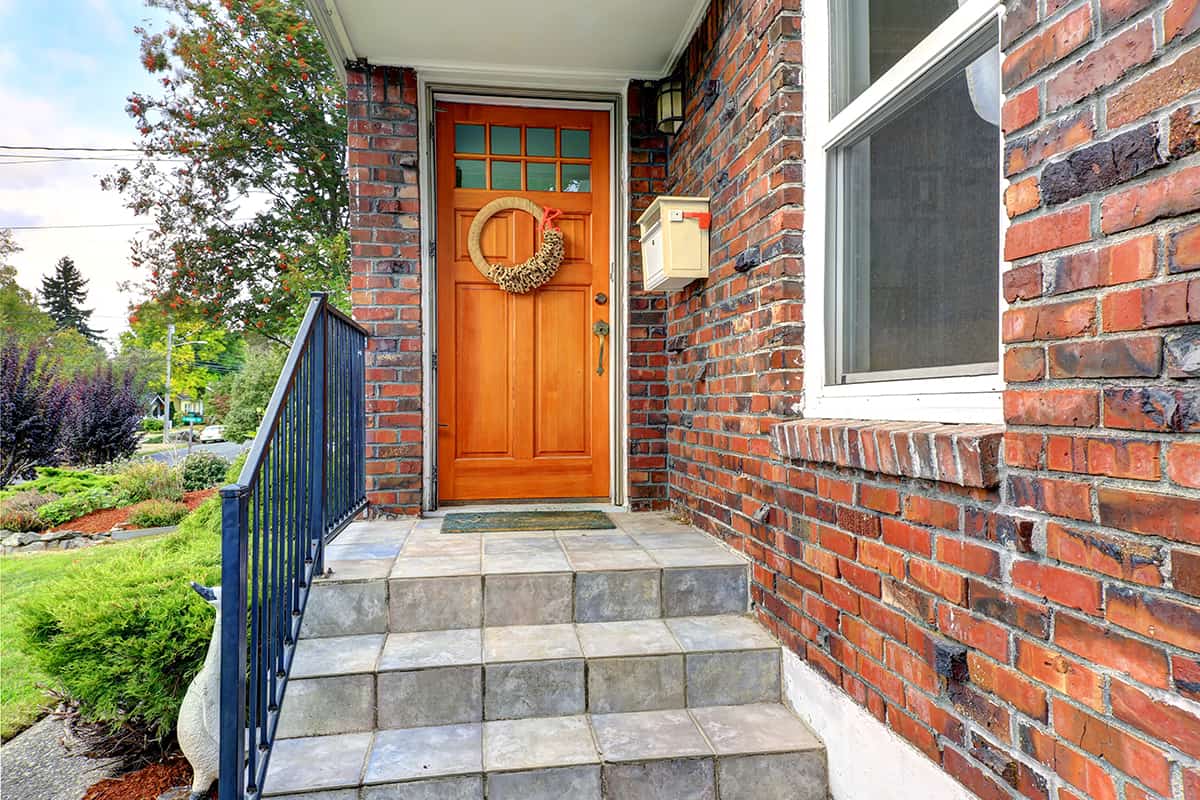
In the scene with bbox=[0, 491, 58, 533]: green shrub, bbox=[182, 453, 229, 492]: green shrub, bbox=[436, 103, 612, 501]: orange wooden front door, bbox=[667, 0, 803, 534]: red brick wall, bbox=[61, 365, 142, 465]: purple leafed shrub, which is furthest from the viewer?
bbox=[61, 365, 142, 465]: purple leafed shrub

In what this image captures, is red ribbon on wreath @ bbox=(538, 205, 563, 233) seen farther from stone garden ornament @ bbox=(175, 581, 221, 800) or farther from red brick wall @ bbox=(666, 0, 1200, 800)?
stone garden ornament @ bbox=(175, 581, 221, 800)

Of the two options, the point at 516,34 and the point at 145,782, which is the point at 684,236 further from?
the point at 145,782

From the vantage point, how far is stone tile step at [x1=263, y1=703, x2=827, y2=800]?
1.62 metres

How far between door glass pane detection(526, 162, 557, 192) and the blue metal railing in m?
1.33

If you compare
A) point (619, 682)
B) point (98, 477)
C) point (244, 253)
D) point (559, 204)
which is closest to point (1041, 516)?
point (619, 682)

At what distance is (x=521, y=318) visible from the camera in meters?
3.40

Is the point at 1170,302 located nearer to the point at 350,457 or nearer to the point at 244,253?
the point at 350,457

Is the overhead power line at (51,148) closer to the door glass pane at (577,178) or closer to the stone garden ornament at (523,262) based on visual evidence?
the stone garden ornament at (523,262)

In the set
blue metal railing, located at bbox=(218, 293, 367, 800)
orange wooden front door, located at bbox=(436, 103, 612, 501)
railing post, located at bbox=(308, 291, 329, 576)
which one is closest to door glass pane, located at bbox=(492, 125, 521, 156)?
orange wooden front door, located at bbox=(436, 103, 612, 501)

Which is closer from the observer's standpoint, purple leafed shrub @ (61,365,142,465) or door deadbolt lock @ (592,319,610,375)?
door deadbolt lock @ (592,319,610,375)

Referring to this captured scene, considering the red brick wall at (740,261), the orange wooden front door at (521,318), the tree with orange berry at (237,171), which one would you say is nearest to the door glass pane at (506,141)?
the orange wooden front door at (521,318)

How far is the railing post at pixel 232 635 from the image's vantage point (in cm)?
135

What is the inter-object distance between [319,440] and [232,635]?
0.90 meters

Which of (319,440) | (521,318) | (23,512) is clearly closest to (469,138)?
(521,318)
